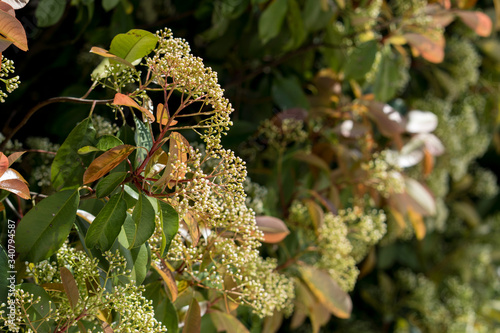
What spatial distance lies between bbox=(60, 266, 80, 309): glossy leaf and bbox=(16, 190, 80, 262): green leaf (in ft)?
0.13

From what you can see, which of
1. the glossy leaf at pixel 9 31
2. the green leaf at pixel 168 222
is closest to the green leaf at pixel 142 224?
the green leaf at pixel 168 222

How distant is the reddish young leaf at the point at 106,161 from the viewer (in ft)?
1.84

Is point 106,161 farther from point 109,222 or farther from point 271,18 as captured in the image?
point 271,18

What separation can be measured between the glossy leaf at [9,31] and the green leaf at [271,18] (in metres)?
0.56

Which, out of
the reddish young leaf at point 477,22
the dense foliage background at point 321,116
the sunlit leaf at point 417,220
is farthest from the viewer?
the sunlit leaf at point 417,220

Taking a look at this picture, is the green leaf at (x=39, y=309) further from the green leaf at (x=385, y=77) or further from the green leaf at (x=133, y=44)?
the green leaf at (x=385, y=77)

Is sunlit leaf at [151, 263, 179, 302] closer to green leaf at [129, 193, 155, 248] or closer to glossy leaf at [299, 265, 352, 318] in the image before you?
green leaf at [129, 193, 155, 248]

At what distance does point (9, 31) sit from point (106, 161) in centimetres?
17

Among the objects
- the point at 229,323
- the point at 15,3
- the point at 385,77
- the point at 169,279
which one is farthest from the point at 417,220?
the point at 15,3

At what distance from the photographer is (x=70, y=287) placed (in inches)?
21.4

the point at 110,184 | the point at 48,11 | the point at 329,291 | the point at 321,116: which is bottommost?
the point at 329,291

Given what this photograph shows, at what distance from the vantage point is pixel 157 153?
59cm

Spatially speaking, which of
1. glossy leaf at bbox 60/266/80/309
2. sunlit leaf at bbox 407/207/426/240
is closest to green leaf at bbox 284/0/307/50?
sunlit leaf at bbox 407/207/426/240

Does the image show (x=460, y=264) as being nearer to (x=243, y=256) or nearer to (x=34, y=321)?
(x=243, y=256)
